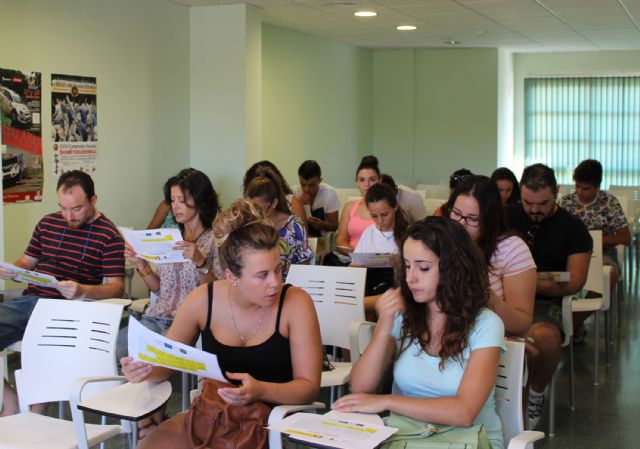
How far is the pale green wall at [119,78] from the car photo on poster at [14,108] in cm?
19

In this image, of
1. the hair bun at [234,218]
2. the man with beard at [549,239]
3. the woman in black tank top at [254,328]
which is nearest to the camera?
the woman in black tank top at [254,328]

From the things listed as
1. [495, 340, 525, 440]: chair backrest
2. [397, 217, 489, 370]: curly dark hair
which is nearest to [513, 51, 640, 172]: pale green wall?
[495, 340, 525, 440]: chair backrest

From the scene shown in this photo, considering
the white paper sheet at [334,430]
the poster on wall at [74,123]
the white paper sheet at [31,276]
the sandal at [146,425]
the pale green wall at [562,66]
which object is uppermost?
the pale green wall at [562,66]

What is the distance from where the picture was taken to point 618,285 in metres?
7.48

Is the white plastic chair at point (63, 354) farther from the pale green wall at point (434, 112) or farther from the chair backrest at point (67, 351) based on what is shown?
the pale green wall at point (434, 112)

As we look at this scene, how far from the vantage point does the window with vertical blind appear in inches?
574

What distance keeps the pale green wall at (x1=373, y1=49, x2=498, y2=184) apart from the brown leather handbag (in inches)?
413

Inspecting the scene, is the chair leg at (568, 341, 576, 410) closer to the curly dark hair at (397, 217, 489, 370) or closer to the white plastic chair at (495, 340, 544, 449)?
the white plastic chair at (495, 340, 544, 449)

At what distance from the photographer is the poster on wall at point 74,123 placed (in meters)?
6.38

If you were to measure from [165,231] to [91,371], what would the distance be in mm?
885

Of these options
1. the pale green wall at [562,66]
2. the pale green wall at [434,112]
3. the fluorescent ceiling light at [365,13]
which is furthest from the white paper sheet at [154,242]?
the pale green wall at [562,66]

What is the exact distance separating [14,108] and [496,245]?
3689 mm

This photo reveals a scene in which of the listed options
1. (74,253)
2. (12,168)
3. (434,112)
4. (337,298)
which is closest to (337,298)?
(337,298)

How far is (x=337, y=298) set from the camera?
4656 mm
